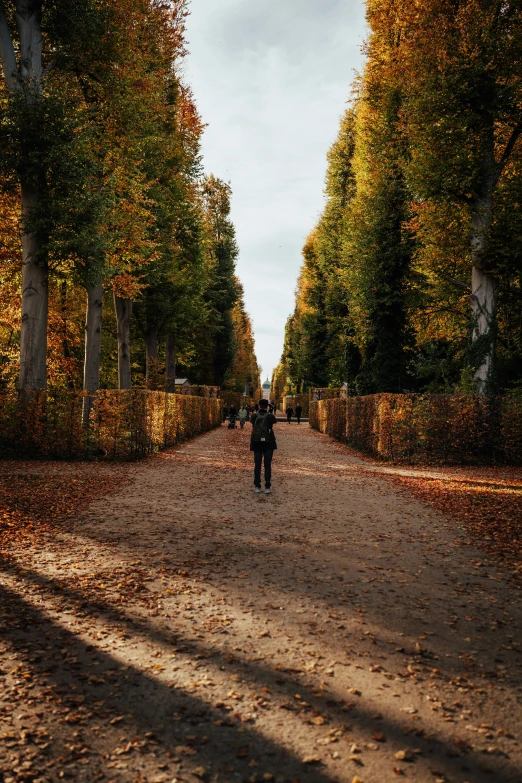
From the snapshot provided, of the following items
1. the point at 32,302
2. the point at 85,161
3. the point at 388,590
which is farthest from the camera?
the point at 32,302

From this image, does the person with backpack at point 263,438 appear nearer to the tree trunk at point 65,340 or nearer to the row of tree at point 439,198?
the row of tree at point 439,198

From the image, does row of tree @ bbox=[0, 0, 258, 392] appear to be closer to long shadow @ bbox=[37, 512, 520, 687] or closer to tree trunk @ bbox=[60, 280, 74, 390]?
tree trunk @ bbox=[60, 280, 74, 390]

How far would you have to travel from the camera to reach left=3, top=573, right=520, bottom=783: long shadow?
2.88 m

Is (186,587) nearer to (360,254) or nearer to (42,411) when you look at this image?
(42,411)

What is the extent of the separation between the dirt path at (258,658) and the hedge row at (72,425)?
8.30 metres

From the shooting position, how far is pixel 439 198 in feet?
57.9

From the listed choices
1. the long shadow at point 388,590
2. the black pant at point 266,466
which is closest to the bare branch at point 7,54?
the black pant at point 266,466

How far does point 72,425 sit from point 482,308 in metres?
12.7

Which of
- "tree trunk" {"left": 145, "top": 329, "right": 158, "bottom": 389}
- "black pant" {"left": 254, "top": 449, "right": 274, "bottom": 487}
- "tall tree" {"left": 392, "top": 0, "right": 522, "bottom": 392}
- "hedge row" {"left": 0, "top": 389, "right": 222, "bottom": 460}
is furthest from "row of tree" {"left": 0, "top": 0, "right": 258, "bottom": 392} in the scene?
"tall tree" {"left": 392, "top": 0, "right": 522, "bottom": 392}

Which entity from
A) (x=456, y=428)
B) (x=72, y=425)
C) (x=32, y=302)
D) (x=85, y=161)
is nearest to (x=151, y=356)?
(x=72, y=425)

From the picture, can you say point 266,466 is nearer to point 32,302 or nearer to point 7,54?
point 32,302

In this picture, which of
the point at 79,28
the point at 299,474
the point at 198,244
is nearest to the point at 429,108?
the point at 79,28

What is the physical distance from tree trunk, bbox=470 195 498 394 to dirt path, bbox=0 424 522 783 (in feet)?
36.7

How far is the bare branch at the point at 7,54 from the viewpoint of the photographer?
14.8m
